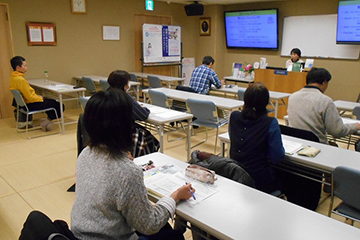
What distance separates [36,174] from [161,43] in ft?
16.5

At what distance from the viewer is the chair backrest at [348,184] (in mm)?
1720

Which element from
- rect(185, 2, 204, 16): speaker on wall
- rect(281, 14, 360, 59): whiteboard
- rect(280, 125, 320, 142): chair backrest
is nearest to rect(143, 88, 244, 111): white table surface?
rect(280, 125, 320, 142): chair backrest

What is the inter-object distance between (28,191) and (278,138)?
2.45m

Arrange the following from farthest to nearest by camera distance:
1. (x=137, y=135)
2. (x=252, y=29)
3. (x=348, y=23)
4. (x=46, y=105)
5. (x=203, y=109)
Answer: (x=252, y=29) → (x=348, y=23) → (x=46, y=105) → (x=203, y=109) → (x=137, y=135)

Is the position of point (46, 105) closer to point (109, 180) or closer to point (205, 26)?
point (109, 180)

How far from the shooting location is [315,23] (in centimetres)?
676

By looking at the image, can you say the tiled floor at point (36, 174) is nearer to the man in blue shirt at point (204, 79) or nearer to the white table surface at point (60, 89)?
the white table surface at point (60, 89)

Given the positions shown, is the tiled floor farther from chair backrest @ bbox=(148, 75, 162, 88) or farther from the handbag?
chair backrest @ bbox=(148, 75, 162, 88)

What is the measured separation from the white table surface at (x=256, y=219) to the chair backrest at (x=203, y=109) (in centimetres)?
216

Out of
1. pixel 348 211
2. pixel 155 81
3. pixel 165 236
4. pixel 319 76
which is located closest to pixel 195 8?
pixel 155 81

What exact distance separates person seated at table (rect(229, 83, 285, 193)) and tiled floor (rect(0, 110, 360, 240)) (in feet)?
2.56

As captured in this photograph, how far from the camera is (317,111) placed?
2.63 m

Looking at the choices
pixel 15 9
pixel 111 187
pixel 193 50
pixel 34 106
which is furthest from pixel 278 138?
pixel 193 50

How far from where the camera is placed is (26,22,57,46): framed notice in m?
5.80
